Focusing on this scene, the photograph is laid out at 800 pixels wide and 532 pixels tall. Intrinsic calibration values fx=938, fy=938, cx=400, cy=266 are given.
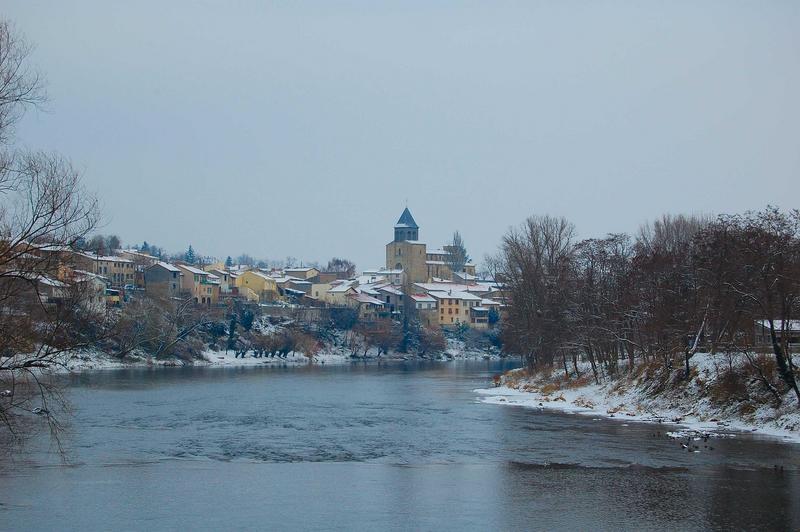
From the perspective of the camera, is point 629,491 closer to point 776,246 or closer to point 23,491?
point 23,491

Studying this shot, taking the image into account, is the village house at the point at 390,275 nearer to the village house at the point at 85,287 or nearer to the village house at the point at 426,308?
the village house at the point at 426,308

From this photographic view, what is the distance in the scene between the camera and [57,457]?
2662 centimetres

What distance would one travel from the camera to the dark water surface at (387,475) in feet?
64.5

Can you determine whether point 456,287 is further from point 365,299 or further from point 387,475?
point 387,475

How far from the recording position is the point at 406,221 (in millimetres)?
189000

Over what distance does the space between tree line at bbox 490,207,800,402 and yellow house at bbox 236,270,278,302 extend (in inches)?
2878

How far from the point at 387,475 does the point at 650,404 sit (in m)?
19.7

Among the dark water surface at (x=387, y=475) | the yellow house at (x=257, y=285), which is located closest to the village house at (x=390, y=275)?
the yellow house at (x=257, y=285)

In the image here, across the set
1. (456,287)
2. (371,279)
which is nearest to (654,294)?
(456,287)

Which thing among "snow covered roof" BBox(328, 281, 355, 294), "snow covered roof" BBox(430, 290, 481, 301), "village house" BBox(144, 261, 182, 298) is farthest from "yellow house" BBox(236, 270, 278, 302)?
"snow covered roof" BBox(430, 290, 481, 301)

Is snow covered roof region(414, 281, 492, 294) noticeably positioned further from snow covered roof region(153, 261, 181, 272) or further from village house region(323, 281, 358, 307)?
snow covered roof region(153, 261, 181, 272)

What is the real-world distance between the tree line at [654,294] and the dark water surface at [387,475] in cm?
Result: 631

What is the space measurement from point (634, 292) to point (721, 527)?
104 feet

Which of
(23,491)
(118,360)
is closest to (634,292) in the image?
(23,491)
